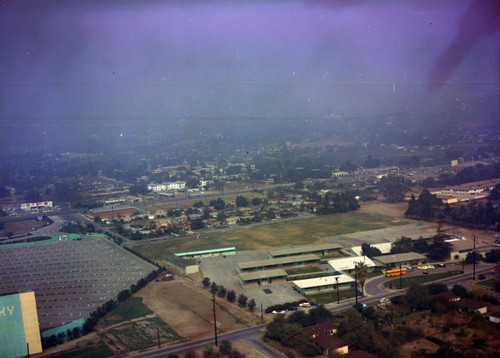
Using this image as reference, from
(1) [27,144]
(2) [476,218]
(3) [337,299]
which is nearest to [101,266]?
(3) [337,299]

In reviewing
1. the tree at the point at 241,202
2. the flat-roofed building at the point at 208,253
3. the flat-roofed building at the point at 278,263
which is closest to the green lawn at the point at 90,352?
the flat-roofed building at the point at 278,263

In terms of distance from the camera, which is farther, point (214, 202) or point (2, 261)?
point (214, 202)

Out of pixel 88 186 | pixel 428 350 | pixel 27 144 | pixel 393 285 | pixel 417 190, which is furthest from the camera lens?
pixel 27 144

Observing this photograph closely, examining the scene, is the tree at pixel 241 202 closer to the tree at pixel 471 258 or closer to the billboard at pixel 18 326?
the tree at pixel 471 258

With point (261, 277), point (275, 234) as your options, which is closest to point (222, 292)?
point (261, 277)

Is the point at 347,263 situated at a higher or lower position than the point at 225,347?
lower

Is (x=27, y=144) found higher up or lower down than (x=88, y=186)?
higher up

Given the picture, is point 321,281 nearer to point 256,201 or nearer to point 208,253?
point 208,253

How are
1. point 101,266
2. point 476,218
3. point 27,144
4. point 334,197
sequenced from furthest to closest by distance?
point 27,144, point 334,197, point 476,218, point 101,266

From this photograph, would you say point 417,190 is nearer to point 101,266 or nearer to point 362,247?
point 362,247
